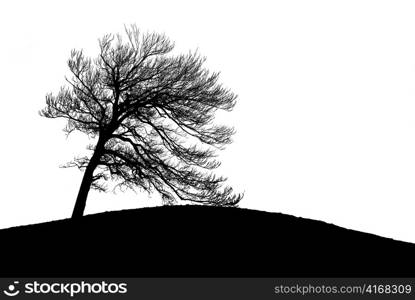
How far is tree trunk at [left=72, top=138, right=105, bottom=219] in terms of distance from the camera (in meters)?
18.7

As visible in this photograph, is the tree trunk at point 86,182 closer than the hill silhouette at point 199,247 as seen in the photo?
No

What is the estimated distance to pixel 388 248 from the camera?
15.9m

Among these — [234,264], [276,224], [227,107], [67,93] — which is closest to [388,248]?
[276,224]

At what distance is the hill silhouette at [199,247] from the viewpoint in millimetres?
12789

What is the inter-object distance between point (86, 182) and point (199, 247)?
681 centimetres

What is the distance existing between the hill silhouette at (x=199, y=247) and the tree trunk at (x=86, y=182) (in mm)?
634

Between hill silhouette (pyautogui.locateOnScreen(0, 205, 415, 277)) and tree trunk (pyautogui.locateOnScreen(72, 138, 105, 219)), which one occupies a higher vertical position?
tree trunk (pyautogui.locateOnScreen(72, 138, 105, 219))

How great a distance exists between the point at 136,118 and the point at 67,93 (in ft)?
9.49

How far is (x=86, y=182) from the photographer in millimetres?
19047

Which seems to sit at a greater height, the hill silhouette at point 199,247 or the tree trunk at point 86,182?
the tree trunk at point 86,182

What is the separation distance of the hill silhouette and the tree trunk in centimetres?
63

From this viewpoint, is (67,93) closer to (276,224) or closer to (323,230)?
(276,224)

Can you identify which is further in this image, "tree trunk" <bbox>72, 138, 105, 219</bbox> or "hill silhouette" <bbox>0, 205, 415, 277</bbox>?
"tree trunk" <bbox>72, 138, 105, 219</bbox>

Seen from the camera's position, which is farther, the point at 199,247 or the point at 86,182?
the point at 86,182
